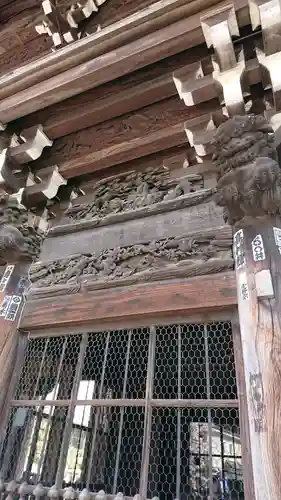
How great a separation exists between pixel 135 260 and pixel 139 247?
104 millimetres

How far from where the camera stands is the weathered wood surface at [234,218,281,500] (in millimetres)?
1473

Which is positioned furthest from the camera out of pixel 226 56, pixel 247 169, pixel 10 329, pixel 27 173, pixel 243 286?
pixel 27 173

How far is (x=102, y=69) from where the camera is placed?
2555mm

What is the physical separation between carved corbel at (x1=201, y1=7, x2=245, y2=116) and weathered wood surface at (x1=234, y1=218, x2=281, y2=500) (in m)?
0.83

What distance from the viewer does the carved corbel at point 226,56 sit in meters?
2.15

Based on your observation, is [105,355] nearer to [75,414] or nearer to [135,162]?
[75,414]

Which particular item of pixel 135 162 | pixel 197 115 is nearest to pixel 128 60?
pixel 197 115

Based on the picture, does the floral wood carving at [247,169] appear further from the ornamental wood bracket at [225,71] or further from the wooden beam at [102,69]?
the wooden beam at [102,69]

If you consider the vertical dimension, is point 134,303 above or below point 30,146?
below

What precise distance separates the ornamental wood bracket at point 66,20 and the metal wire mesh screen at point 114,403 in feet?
8.75

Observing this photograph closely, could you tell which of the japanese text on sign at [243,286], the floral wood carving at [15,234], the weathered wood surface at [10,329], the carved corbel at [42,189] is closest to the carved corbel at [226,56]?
the japanese text on sign at [243,286]

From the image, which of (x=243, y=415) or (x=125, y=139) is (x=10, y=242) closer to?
(x=125, y=139)

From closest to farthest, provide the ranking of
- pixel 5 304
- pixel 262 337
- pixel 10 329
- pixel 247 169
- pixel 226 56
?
pixel 262 337 < pixel 247 169 < pixel 226 56 < pixel 10 329 < pixel 5 304

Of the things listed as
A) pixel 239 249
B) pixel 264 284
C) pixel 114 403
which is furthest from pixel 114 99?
pixel 114 403
